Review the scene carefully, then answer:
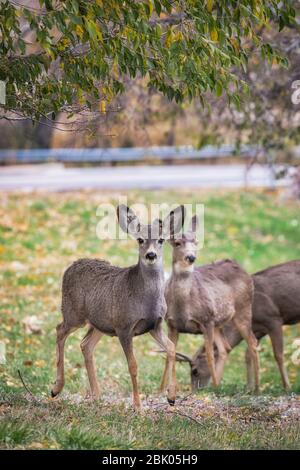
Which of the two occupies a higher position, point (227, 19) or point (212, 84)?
point (227, 19)

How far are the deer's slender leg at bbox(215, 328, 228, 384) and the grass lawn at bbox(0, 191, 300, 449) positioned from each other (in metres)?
0.20

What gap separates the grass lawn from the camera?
325 inches

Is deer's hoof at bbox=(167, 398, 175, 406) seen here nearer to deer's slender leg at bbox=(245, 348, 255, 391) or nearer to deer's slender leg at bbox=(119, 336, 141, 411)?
deer's slender leg at bbox=(119, 336, 141, 411)

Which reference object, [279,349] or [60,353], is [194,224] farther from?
[60,353]

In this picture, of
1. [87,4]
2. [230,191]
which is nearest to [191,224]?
[87,4]

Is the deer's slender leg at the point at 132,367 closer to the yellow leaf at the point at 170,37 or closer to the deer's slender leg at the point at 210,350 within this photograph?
the deer's slender leg at the point at 210,350

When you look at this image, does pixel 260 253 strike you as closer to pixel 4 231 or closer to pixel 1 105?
pixel 4 231

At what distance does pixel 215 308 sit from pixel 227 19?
15.2ft

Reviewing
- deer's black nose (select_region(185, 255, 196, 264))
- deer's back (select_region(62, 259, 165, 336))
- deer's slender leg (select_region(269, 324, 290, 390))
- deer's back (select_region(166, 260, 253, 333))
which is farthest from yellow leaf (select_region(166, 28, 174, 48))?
deer's slender leg (select_region(269, 324, 290, 390))

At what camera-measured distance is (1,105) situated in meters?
9.17

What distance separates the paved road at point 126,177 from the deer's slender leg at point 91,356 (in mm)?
16933

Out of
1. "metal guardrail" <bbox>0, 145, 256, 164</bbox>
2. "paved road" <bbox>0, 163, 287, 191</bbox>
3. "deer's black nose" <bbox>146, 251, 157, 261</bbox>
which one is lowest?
"deer's black nose" <bbox>146, 251, 157, 261</bbox>
